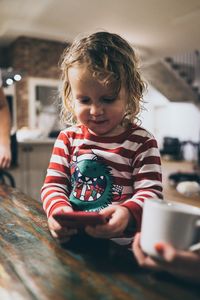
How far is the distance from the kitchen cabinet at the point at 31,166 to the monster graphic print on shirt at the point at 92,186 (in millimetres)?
2584

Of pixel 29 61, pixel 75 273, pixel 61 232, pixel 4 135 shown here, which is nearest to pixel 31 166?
pixel 4 135

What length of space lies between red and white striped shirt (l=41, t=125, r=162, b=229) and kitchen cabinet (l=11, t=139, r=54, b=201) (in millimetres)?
2551

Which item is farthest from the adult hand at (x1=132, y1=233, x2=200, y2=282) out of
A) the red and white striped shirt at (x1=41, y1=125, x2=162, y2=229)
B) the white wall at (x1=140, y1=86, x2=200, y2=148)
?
the white wall at (x1=140, y1=86, x2=200, y2=148)

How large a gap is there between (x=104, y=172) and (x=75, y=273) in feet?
1.02

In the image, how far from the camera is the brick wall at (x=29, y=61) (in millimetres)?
6848

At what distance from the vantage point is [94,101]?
26.3 inches

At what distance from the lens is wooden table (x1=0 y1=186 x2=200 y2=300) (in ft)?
1.27

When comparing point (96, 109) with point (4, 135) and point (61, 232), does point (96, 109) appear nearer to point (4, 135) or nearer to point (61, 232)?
point (61, 232)

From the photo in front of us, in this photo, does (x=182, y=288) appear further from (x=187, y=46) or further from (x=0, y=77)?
(x=187, y=46)

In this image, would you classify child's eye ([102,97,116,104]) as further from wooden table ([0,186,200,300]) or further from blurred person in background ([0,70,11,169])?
blurred person in background ([0,70,11,169])

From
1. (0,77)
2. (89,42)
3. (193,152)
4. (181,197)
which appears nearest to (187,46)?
(193,152)

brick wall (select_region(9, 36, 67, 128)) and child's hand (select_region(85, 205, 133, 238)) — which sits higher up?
brick wall (select_region(9, 36, 67, 128))

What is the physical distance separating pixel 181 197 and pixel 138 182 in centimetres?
342

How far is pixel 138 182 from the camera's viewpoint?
2.25 ft
